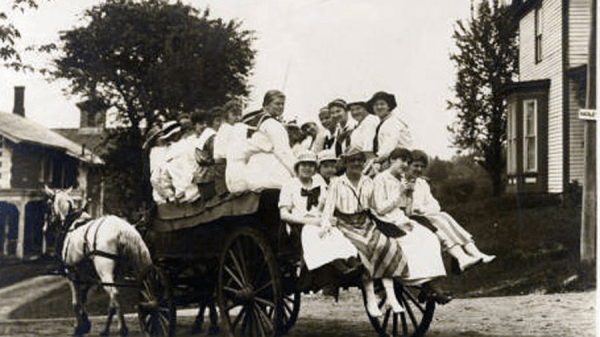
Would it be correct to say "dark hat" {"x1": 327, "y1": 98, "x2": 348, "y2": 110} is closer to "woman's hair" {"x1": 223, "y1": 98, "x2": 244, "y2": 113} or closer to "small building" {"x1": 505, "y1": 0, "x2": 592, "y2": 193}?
"woman's hair" {"x1": 223, "y1": 98, "x2": 244, "y2": 113}

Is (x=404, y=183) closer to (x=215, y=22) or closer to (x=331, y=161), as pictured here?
(x=331, y=161)

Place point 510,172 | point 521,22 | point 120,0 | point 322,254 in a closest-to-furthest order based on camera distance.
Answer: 1. point 322,254
2. point 510,172
3. point 521,22
4. point 120,0

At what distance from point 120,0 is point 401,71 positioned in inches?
102

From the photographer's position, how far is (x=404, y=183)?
4711mm

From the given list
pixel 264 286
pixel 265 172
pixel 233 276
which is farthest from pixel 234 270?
pixel 265 172

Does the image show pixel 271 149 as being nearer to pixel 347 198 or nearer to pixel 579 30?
pixel 347 198

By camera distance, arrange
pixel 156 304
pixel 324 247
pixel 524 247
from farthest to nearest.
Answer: pixel 156 304 → pixel 524 247 → pixel 324 247

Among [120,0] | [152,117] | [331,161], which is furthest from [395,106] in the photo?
[120,0]

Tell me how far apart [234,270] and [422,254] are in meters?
1.48

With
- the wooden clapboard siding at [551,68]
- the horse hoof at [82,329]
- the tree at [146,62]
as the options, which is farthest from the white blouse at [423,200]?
the horse hoof at [82,329]

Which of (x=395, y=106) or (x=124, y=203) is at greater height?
(x=395, y=106)

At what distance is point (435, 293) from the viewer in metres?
4.40

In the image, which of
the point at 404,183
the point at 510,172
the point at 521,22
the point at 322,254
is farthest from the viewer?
the point at 521,22

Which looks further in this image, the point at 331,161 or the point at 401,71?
the point at 401,71
